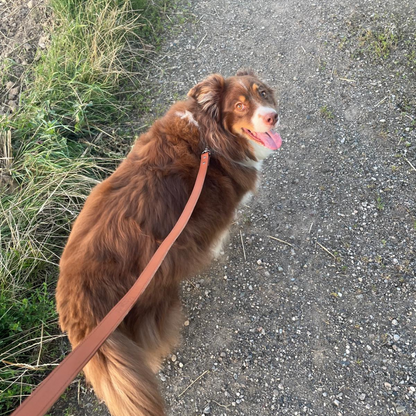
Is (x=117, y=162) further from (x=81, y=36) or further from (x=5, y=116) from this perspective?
(x=81, y=36)

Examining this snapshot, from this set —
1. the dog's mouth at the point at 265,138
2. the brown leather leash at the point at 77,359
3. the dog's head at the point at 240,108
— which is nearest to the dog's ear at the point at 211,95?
the dog's head at the point at 240,108

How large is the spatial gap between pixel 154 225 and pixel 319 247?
5.94ft

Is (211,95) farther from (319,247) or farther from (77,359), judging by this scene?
(77,359)

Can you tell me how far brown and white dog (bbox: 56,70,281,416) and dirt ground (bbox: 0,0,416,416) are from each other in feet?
1.93

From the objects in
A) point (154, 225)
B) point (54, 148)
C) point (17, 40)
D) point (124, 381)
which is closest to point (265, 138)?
point (154, 225)

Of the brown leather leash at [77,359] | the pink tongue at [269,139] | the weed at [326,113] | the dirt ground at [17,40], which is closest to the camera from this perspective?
the brown leather leash at [77,359]

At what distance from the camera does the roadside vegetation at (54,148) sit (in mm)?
2736

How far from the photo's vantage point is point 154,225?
7.04 feet

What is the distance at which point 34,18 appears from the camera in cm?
496

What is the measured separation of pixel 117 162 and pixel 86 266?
208cm

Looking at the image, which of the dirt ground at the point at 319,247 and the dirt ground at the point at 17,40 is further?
the dirt ground at the point at 17,40

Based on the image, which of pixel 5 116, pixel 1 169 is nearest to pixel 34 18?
pixel 5 116

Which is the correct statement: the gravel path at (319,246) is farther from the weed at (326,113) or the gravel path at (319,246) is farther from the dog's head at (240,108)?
the dog's head at (240,108)

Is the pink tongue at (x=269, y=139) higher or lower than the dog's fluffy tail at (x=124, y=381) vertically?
higher
